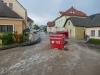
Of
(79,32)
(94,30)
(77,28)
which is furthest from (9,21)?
(79,32)

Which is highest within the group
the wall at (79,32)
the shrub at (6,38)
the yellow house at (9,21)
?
the yellow house at (9,21)

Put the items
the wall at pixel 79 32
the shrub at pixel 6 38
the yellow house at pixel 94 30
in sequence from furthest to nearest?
the wall at pixel 79 32 → the yellow house at pixel 94 30 → the shrub at pixel 6 38

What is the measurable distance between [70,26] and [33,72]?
3151 centimetres

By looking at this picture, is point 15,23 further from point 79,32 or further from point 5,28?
point 79,32

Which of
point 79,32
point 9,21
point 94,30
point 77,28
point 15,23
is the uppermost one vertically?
point 9,21

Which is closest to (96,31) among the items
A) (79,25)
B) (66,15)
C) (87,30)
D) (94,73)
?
(87,30)

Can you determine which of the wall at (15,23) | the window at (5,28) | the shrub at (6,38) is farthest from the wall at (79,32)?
the shrub at (6,38)

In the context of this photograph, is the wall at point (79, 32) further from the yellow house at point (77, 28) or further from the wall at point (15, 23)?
the wall at point (15, 23)

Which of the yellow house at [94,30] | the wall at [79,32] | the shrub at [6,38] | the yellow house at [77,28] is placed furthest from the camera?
the wall at [79,32]

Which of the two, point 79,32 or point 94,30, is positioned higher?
point 94,30

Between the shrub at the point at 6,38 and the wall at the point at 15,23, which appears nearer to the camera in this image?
the shrub at the point at 6,38

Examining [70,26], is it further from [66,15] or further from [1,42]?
[1,42]

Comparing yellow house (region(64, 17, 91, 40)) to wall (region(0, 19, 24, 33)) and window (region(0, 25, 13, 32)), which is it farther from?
window (region(0, 25, 13, 32))

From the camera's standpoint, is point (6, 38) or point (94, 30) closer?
point (6, 38)
